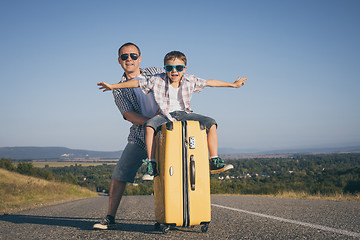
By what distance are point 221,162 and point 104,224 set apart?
166 centimetres

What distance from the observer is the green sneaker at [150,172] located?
10.8 ft

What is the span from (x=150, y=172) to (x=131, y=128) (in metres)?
1.08

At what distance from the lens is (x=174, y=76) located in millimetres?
3713

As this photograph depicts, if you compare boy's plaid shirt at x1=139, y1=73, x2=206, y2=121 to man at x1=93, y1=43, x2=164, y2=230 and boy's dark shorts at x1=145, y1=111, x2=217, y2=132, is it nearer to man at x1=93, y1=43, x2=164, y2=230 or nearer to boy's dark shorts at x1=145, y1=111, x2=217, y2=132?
boy's dark shorts at x1=145, y1=111, x2=217, y2=132

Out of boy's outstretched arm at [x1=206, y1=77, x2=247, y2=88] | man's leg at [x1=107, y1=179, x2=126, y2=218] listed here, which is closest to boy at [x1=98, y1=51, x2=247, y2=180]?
boy's outstretched arm at [x1=206, y1=77, x2=247, y2=88]

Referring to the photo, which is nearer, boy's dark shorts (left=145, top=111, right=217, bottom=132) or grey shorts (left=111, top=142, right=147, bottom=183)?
boy's dark shorts (left=145, top=111, right=217, bottom=132)

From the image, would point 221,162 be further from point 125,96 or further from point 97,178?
point 97,178

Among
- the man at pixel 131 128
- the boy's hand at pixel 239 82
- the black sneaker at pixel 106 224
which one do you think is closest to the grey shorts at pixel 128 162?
the man at pixel 131 128

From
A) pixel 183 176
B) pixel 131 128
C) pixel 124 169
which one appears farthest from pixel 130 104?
pixel 183 176

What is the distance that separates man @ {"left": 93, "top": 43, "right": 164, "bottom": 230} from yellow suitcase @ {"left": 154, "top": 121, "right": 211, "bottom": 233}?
850 millimetres

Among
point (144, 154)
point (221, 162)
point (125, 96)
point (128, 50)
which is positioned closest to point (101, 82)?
point (125, 96)

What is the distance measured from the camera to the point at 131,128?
13.8 feet

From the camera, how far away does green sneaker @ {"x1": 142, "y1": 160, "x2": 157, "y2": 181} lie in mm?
3281

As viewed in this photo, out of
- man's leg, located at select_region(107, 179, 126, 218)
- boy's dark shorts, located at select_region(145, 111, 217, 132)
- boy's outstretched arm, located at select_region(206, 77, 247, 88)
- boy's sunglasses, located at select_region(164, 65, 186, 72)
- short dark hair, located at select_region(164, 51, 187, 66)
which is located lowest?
man's leg, located at select_region(107, 179, 126, 218)
